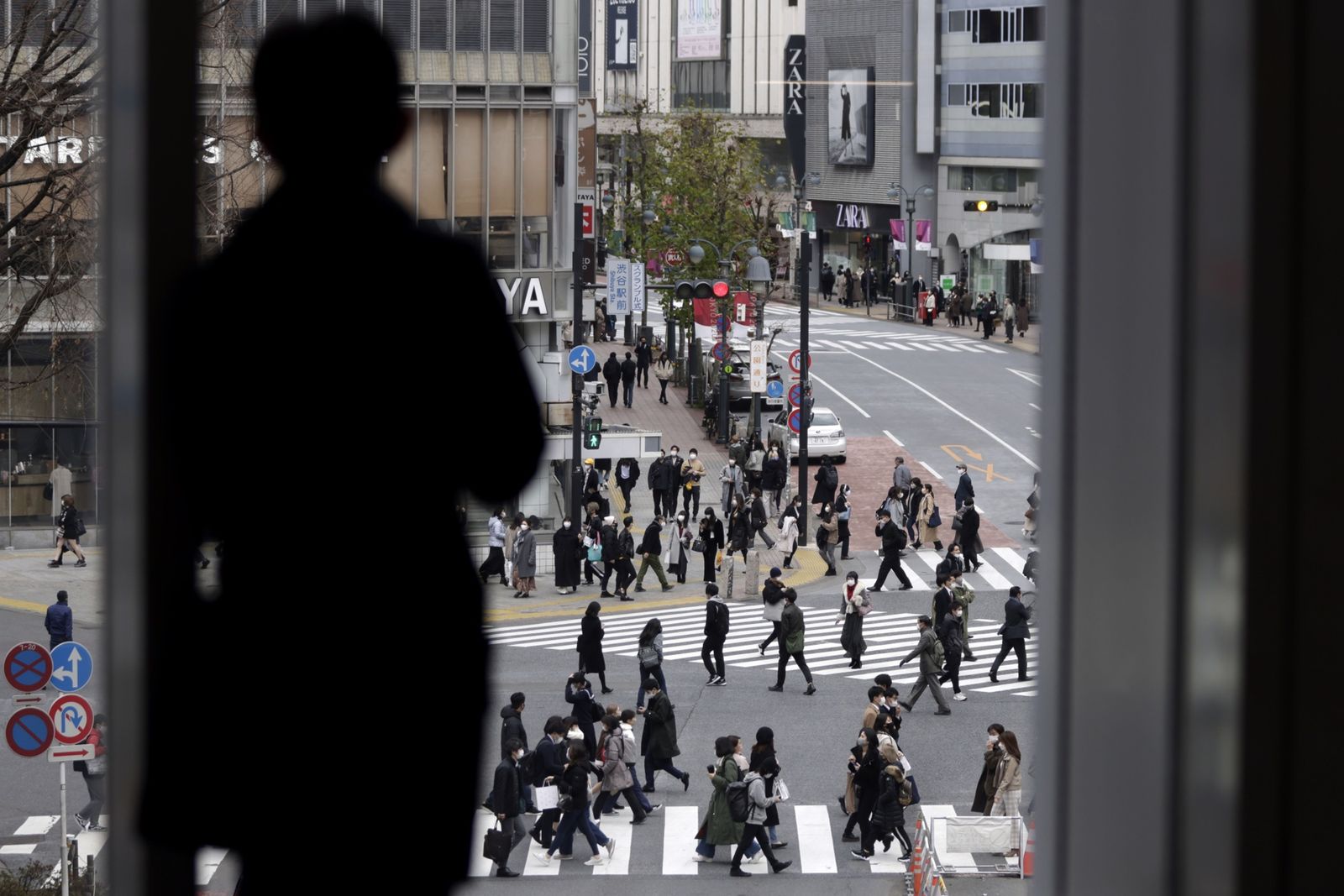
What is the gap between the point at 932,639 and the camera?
21266mm

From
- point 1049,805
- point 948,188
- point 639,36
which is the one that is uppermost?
point 639,36

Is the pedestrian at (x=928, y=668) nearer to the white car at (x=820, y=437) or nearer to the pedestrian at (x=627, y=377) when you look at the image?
the white car at (x=820, y=437)

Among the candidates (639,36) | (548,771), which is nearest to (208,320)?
(548,771)

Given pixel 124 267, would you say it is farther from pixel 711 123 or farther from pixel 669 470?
pixel 711 123

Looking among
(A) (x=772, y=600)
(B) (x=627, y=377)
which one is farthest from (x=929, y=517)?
(B) (x=627, y=377)

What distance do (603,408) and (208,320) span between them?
157 ft

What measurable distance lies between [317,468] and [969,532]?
97.0ft

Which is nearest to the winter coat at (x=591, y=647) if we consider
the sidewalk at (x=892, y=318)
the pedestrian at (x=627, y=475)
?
the pedestrian at (x=627, y=475)

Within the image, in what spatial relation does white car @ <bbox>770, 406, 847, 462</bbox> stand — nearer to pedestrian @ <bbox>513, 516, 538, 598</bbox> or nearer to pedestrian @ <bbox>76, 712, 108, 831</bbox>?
pedestrian @ <bbox>513, 516, 538, 598</bbox>

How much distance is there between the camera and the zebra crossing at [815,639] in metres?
24.3

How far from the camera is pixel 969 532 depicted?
1214 inches

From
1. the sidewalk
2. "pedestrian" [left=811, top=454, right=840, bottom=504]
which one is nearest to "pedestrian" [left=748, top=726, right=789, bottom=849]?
→ "pedestrian" [left=811, top=454, right=840, bottom=504]

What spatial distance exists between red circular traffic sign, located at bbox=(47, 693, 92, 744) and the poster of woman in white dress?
72186 mm

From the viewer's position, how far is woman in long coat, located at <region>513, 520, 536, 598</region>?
28.6 meters
